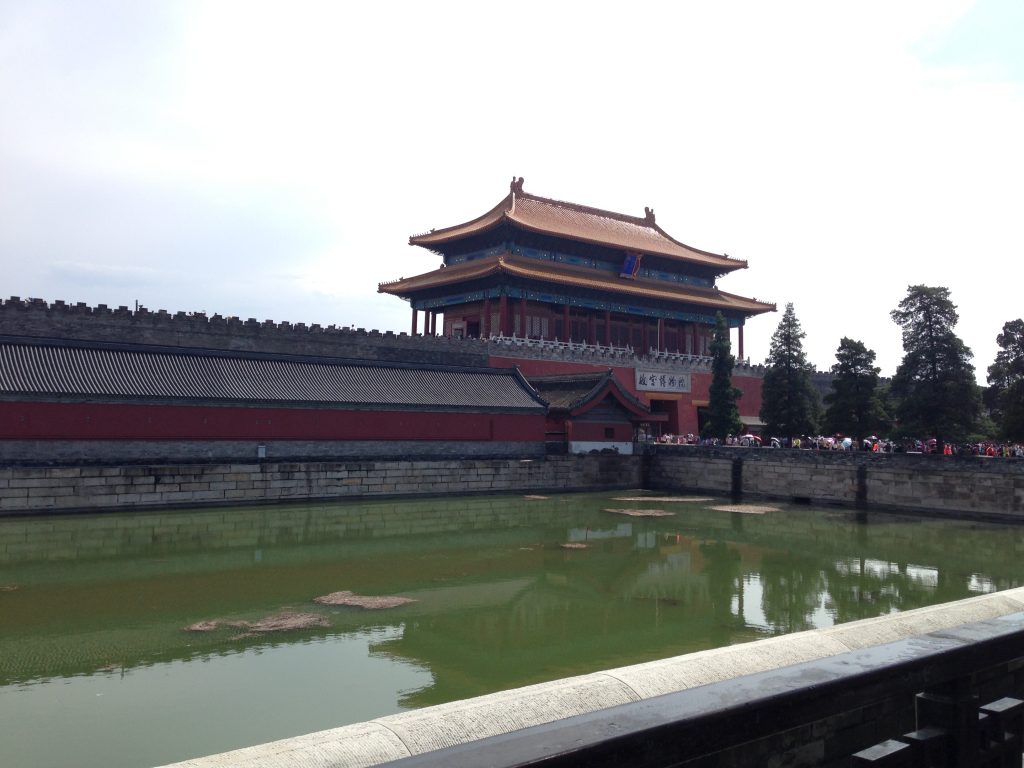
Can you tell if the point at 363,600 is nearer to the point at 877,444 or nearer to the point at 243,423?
the point at 243,423

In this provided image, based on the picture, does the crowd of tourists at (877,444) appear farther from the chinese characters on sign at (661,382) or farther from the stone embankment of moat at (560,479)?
the chinese characters on sign at (661,382)

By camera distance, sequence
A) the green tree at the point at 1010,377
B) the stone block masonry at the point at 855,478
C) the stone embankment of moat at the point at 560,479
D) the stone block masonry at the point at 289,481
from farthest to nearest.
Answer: the green tree at the point at 1010,377 < the stone block masonry at the point at 855,478 < the stone embankment of moat at the point at 560,479 < the stone block masonry at the point at 289,481

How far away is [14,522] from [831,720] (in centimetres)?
2193

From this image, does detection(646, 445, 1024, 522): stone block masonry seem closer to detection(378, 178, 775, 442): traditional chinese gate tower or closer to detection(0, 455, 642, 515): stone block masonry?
detection(0, 455, 642, 515): stone block masonry

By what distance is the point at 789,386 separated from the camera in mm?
39219

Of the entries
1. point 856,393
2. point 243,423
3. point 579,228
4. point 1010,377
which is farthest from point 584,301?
point 243,423

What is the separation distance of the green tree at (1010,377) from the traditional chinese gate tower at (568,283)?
1705 centimetres

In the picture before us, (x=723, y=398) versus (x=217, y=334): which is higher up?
(x=217, y=334)

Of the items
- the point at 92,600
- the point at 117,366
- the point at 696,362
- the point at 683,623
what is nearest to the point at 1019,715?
the point at 683,623

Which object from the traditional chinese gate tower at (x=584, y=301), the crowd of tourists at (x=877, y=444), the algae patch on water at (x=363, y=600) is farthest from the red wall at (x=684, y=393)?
the algae patch on water at (x=363, y=600)

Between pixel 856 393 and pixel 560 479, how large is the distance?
1463cm

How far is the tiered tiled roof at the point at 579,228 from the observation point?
4572 centimetres

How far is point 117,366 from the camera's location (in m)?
26.4

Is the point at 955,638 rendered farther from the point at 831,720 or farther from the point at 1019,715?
the point at 831,720
